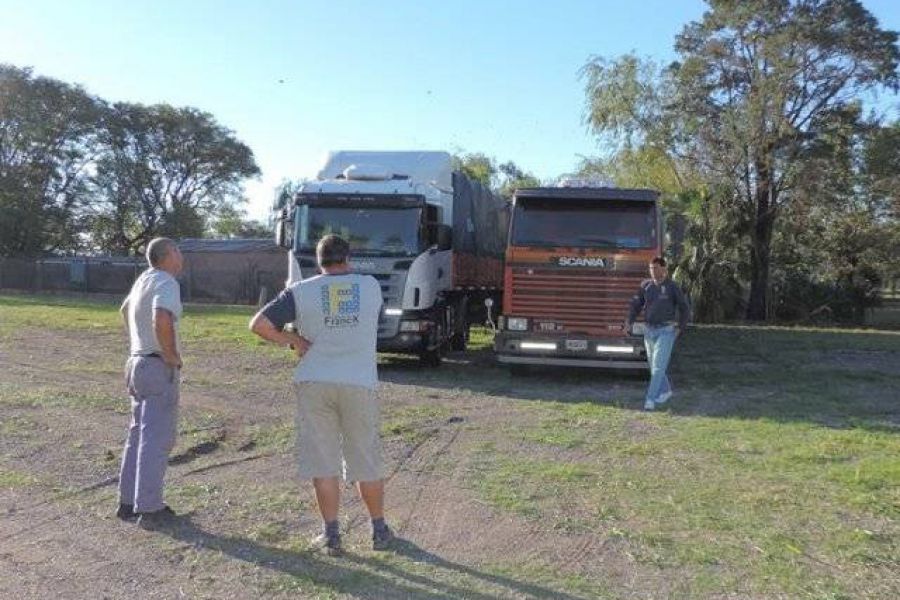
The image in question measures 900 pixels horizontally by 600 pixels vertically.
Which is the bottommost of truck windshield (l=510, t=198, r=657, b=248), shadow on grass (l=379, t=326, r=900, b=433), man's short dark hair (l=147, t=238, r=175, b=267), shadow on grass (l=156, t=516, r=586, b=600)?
shadow on grass (l=156, t=516, r=586, b=600)

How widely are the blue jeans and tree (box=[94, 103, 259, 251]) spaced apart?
50.7m

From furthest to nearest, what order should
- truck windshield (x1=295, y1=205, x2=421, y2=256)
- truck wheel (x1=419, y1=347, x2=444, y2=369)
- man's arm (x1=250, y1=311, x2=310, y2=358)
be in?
truck wheel (x1=419, y1=347, x2=444, y2=369) → truck windshield (x1=295, y1=205, x2=421, y2=256) → man's arm (x1=250, y1=311, x2=310, y2=358)

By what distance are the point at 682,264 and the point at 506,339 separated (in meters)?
18.4

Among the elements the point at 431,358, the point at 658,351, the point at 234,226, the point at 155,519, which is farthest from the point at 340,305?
the point at 234,226

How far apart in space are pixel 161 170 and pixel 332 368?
189ft

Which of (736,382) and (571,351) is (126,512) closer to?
(571,351)

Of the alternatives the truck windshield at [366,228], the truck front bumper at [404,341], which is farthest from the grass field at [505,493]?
the truck windshield at [366,228]

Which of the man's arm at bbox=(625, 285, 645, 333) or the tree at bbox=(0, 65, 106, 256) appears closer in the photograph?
the man's arm at bbox=(625, 285, 645, 333)

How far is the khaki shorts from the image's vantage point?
17.7 feet

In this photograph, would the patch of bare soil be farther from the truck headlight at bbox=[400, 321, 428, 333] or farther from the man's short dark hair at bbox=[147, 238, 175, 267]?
the truck headlight at bbox=[400, 321, 428, 333]

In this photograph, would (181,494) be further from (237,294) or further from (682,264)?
(237,294)


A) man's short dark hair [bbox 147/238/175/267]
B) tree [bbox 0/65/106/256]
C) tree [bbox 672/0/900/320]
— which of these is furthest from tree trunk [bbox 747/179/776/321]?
tree [bbox 0/65/106/256]

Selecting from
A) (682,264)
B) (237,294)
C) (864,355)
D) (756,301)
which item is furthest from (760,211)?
(237,294)

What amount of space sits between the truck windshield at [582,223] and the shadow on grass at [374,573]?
845 centimetres
